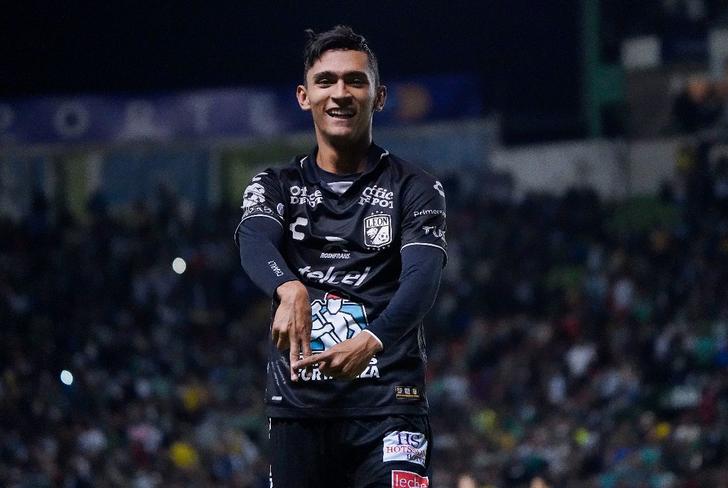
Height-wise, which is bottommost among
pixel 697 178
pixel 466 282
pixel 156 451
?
pixel 156 451

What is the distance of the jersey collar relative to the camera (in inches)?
174

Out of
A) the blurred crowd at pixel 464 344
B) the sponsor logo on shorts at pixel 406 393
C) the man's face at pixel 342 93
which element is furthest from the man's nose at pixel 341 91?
the blurred crowd at pixel 464 344

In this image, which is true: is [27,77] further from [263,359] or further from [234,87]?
[263,359]

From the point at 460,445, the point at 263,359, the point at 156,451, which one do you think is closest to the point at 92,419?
the point at 156,451

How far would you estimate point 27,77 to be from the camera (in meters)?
24.7

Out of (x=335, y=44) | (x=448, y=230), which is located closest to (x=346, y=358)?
(x=335, y=44)

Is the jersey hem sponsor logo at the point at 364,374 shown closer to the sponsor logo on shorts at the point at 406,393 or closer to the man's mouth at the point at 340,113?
the sponsor logo on shorts at the point at 406,393

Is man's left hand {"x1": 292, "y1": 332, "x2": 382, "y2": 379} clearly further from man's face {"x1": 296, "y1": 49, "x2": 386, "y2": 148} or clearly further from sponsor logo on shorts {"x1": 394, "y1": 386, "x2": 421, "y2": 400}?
man's face {"x1": 296, "y1": 49, "x2": 386, "y2": 148}

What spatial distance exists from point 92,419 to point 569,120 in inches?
463

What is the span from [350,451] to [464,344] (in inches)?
624

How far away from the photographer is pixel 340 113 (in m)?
4.32

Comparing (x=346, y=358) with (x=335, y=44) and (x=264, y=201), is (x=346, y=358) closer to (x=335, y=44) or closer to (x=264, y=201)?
(x=264, y=201)

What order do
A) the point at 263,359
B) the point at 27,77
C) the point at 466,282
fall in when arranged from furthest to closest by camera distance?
the point at 27,77 < the point at 466,282 < the point at 263,359

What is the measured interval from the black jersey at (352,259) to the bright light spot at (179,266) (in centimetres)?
1728
